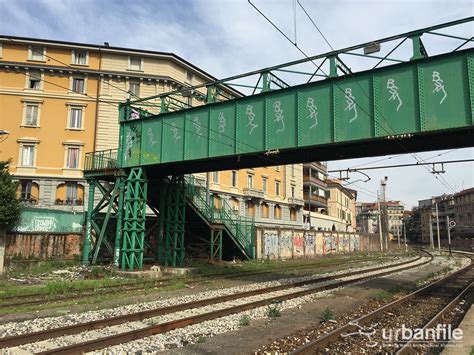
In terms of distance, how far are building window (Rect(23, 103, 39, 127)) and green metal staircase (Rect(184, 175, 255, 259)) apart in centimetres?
2026

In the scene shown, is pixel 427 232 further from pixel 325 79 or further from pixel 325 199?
pixel 325 79

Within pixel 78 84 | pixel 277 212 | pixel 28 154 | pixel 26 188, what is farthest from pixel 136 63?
pixel 277 212

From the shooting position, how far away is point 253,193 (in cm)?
A: 4803

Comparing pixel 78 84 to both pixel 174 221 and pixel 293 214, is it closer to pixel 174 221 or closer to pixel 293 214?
pixel 174 221

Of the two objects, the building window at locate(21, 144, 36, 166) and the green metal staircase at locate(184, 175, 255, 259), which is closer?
the green metal staircase at locate(184, 175, 255, 259)

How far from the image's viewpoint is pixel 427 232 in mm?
127188

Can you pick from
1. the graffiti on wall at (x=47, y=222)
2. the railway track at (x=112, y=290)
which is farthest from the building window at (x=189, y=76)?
the railway track at (x=112, y=290)

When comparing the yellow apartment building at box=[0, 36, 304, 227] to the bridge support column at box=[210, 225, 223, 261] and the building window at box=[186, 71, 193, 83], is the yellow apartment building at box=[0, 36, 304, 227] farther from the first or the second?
the bridge support column at box=[210, 225, 223, 261]

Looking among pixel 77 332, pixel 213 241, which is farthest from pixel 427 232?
pixel 77 332

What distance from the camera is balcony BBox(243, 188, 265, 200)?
4752 cm

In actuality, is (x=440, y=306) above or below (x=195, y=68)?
below

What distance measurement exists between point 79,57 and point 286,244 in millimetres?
27569

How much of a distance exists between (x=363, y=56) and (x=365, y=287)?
30.7ft

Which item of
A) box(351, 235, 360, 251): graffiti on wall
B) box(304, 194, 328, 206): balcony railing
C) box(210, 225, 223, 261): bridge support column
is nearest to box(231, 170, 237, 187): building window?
box(210, 225, 223, 261): bridge support column
